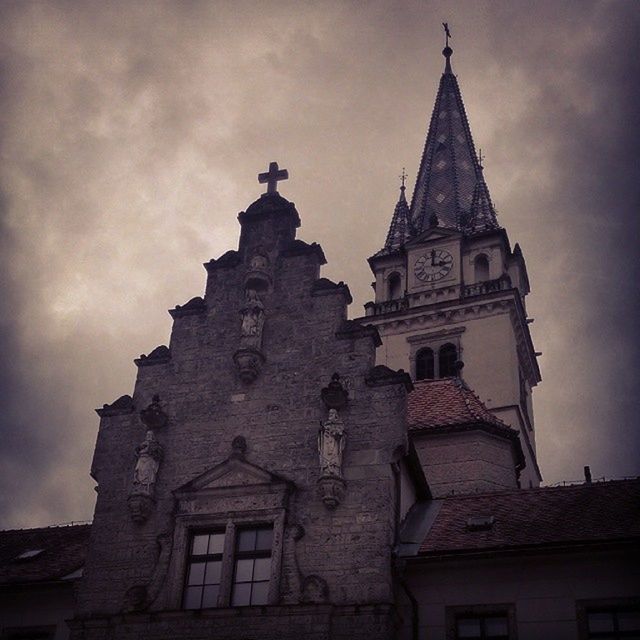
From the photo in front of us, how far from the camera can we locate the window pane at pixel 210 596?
20219 mm

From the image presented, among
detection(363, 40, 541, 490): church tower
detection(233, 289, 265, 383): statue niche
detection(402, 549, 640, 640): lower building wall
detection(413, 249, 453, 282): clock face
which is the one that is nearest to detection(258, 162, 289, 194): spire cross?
detection(233, 289, 265, 383): statue niche

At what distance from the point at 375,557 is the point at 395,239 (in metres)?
41.0

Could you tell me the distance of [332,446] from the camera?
69.1 feet

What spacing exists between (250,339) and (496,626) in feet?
30.6

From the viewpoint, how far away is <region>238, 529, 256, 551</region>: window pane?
20.9 meters

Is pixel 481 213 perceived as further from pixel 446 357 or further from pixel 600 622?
pixel 600 622

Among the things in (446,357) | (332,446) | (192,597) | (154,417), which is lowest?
(192,597)

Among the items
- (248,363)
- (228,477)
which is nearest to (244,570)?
(228,477)

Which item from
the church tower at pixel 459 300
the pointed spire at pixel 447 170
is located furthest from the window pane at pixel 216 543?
the pointed spire at pixel 447 170

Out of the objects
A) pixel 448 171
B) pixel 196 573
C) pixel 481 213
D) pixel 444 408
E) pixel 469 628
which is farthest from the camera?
pixel 448 171

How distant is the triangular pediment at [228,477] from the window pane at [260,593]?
7.65 ft

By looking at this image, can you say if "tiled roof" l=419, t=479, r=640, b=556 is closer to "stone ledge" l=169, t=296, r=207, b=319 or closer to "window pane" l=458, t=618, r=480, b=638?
"window pane" l=458, t=618, r=480, b=638

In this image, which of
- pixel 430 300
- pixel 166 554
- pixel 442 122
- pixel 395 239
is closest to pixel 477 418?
pixel 166 554

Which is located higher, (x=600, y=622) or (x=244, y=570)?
(x=244, y=570)
